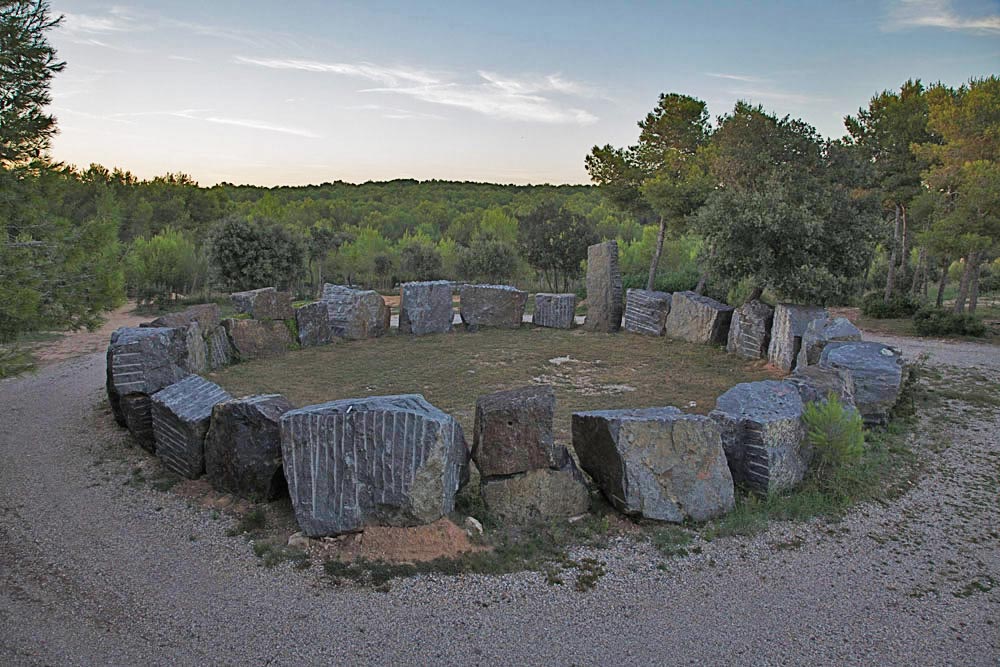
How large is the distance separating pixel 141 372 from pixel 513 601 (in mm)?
5292

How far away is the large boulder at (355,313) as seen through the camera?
45.8 ft

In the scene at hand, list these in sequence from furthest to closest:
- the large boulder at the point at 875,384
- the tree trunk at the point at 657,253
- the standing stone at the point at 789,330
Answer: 1. the tree trunk at the point at 657,253
2. the standing stone at the point at 789,330
3. the large boulder at the point at 875,384

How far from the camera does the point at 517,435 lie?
5.55 metres

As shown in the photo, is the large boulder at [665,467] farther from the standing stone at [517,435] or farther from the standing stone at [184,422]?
the standing stone at [184,422]

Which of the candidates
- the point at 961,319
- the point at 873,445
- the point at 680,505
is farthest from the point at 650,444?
the point at 961,319

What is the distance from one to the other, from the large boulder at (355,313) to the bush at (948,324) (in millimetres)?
11591

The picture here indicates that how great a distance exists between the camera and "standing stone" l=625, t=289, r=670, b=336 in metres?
14.1

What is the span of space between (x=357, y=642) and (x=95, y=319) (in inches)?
186

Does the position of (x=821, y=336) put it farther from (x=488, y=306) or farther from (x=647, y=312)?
(x=488, y=306)

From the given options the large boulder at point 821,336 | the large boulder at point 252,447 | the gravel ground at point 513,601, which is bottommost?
the gravel ground at point 513,601

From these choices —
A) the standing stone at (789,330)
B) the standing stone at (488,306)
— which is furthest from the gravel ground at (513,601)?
the standing stone at (488,306)

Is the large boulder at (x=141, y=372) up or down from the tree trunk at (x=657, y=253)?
down

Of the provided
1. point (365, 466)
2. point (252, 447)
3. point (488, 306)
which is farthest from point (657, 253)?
point (365, 466)

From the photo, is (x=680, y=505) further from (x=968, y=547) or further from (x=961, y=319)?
(x=961, y=319)
